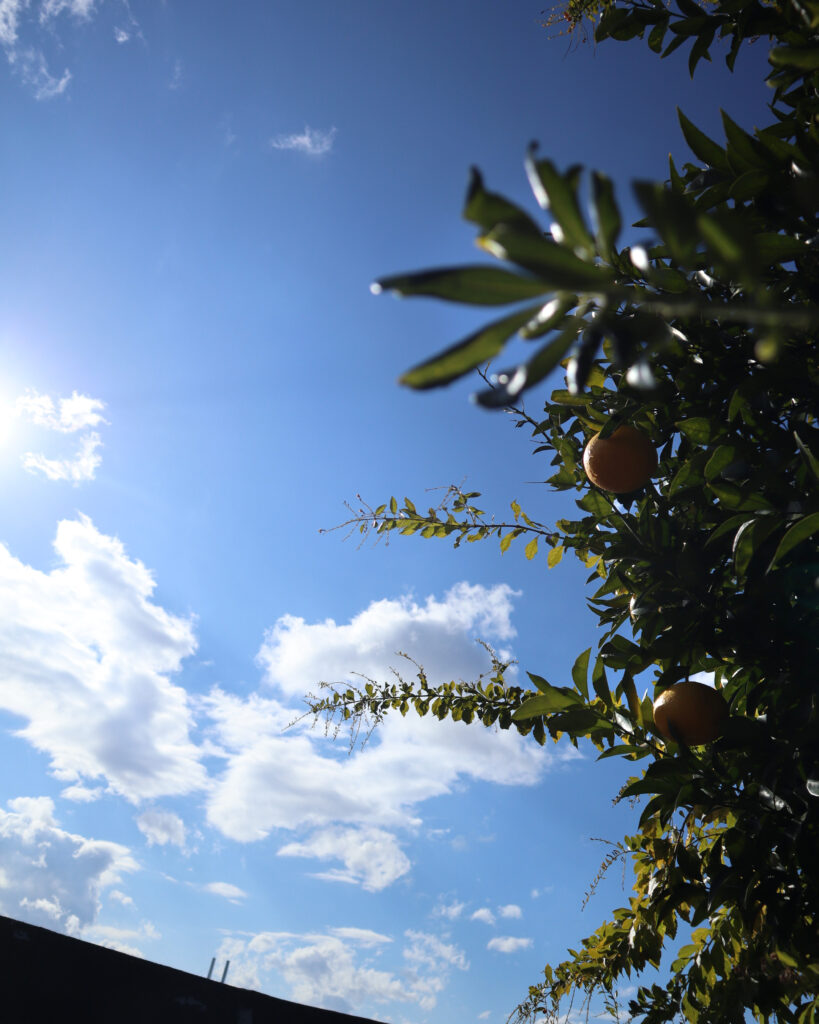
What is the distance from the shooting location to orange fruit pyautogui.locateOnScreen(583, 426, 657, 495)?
1470 mm

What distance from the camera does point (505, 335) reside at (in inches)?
14.5

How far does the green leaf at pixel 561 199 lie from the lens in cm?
37

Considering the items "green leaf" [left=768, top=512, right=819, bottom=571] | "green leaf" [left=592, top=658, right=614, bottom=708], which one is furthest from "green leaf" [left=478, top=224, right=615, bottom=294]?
"green leaf" [left=592, top=658, right=614, bottom=708]

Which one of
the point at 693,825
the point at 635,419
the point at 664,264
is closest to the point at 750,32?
the point at 664,264

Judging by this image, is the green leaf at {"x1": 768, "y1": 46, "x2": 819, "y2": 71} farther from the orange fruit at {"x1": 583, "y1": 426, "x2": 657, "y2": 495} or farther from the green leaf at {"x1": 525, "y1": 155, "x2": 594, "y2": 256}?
the orange fruit at {"x1": 583, "y1": 426, "x2": 657, "y2": 495}

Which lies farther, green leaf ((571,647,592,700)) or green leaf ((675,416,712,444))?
green leaf ((571,647,592,700))

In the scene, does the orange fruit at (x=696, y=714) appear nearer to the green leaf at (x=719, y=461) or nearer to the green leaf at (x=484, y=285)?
the green leaf at (x=719, y=461)

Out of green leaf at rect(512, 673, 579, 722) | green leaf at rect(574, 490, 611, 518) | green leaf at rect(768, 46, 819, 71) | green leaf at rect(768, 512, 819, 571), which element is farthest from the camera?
green leaf at rect(574, 490, 611, 518)

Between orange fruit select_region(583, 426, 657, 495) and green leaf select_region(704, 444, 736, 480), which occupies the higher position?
orange fruit select_region(583, 426, 657, 495)

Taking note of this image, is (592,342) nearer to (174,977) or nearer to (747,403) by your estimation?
(747,403)

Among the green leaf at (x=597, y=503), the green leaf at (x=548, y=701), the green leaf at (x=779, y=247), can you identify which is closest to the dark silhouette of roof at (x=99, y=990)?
the green leaf at (x=548, y=701)

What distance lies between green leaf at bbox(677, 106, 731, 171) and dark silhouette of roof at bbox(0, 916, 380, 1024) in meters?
1.98

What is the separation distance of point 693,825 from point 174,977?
129 cm

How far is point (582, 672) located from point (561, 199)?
132cm
